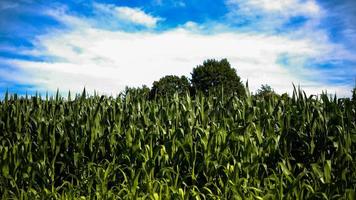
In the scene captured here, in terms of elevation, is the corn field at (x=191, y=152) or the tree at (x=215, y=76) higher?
the tree at (x=215, y=76)

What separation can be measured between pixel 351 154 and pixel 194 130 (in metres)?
1.77

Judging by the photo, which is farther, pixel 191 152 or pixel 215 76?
pixel 215 76

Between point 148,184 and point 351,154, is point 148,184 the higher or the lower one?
the lower one

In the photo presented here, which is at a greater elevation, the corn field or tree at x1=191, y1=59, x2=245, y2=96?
tree at x1=191, y1=59, x2=245, y2=96

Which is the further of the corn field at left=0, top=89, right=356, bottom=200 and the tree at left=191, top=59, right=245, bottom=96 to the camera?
the tree at left=191, top=59, right=245, bottom=96

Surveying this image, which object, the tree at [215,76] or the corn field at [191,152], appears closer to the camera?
the corn field at [191,152]

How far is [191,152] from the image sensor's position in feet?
15.1

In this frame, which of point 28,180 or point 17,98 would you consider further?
point 17,98

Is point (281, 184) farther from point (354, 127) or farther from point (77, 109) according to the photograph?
point (77, 109)

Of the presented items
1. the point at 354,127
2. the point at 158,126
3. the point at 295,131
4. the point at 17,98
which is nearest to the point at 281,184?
the point at 295,131

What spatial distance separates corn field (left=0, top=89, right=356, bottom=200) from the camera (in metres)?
4.23

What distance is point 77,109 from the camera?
19.1ft

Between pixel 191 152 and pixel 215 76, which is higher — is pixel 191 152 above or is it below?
below

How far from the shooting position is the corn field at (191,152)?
4234 millimetres
